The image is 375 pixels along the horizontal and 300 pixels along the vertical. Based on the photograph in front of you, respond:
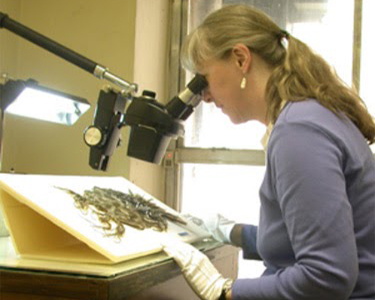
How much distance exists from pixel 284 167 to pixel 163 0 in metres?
1.88

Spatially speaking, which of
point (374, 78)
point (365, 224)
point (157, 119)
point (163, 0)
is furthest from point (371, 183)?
point (163, 0)

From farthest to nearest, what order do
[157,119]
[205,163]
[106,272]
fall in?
1. [205,163]
2. [157,119]
3. [106,272]

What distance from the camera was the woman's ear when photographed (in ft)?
3.60

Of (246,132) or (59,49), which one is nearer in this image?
(59,49)

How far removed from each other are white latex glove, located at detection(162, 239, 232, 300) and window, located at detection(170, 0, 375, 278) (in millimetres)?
1338

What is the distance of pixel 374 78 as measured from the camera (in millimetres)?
2320

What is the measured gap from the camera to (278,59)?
1.12 metres

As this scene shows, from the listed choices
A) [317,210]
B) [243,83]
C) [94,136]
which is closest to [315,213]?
[317,210]

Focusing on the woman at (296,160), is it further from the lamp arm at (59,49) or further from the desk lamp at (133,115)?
the lamp arm at (59,49)

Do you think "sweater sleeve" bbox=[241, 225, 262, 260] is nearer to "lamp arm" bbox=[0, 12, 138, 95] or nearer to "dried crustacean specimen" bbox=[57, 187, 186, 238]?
"dried crustacean specimen" bbox=[57, 187, 186, 238]

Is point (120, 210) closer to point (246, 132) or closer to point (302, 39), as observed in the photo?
point (246, 132)

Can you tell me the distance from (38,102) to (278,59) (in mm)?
736

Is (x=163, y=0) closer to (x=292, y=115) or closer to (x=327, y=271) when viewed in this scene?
(x=292, y=115)

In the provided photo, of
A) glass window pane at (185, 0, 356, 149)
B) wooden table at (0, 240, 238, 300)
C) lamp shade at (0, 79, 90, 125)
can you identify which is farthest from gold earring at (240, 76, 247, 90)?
glass window pane at (185, 0, 356, 149)
